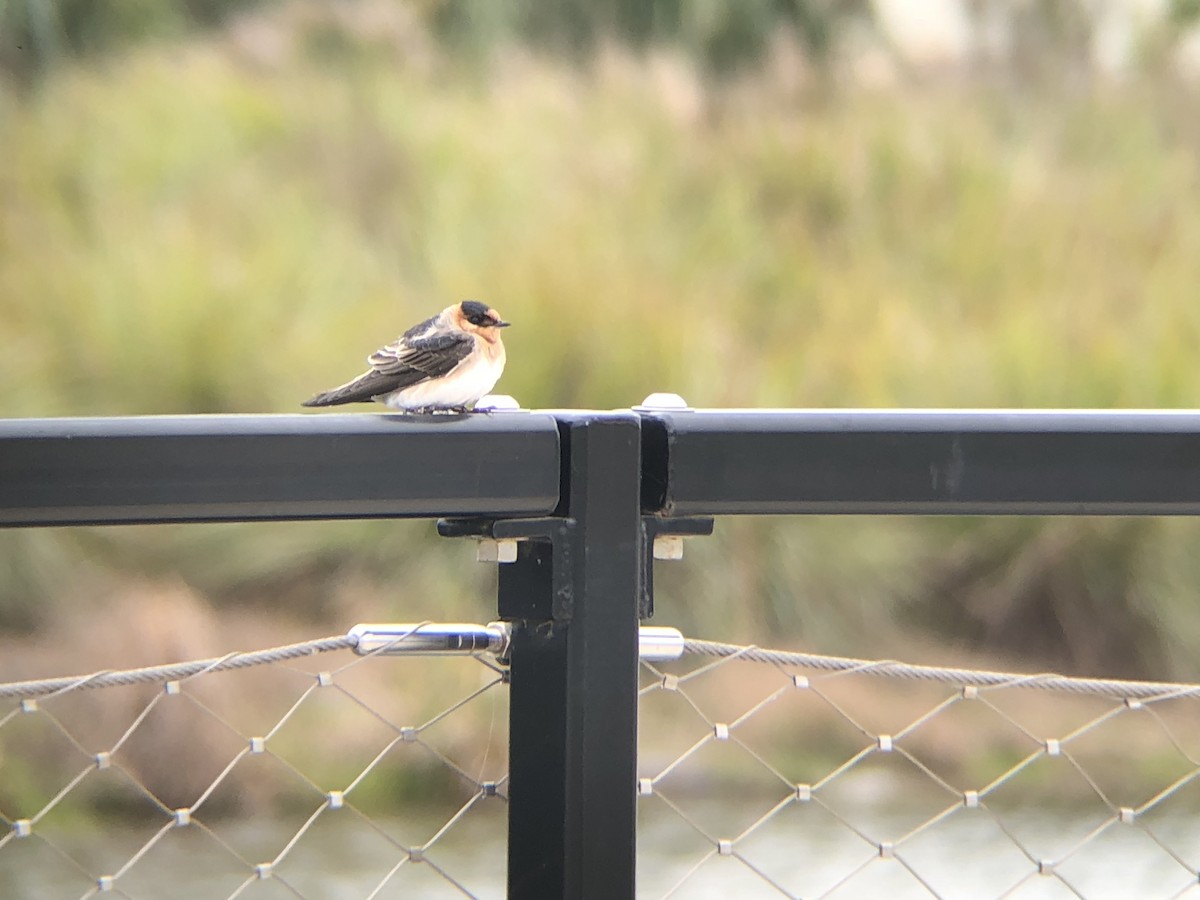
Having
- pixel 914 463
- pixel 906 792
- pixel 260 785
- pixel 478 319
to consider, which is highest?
pixel 914 463

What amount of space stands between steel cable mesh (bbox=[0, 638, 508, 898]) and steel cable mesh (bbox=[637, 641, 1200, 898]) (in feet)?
1.83

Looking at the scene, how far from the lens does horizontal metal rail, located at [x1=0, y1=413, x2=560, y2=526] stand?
1100 mm

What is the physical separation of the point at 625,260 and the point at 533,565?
604 cm

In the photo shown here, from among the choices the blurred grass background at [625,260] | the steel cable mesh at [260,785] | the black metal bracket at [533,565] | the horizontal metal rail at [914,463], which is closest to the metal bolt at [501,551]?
the black metal bracket at [533,565]

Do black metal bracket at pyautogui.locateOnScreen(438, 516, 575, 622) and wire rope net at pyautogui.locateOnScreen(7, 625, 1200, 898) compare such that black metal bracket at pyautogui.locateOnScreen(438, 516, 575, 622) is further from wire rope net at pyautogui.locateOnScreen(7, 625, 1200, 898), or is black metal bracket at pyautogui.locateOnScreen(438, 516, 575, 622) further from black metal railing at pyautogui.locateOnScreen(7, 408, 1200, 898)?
wire rope net at pyautogui.locateOnScreen(7, 625, 1200, 898)

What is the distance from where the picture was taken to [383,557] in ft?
18.6

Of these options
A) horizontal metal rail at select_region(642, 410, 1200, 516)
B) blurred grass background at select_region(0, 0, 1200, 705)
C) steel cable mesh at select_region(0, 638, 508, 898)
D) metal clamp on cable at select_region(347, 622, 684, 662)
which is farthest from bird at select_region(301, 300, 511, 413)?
blurred grass background at select_region(0, 0, 1200, 705)

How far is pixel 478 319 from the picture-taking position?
2.63m

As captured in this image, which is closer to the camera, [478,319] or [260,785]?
[478,319]

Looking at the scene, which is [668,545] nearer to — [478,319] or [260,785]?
[478,319]

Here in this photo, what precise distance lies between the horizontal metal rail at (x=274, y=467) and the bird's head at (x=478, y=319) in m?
1.35

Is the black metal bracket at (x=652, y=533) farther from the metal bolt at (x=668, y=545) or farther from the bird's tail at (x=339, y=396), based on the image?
the bird's tail at (x=339, y=396)

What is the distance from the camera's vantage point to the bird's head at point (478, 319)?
8.43ft

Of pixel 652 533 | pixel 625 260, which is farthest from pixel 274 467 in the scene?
pixel 625 260
